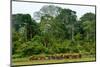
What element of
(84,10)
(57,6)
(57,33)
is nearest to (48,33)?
(57,33)

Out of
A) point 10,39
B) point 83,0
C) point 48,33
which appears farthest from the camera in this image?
point 83,0

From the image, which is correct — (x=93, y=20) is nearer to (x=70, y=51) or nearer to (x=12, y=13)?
(x=70, y=51)

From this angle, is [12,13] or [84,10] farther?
[84,10]

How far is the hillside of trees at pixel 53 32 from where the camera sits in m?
2.33

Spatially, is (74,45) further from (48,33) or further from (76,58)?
(48,33)

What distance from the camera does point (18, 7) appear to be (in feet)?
7.59

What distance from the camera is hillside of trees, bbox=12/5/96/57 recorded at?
7.65 feet

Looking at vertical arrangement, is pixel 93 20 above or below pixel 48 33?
above

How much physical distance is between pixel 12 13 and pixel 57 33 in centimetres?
60

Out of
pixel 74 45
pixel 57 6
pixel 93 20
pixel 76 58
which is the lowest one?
pixel 76 58

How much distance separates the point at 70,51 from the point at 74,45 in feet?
0.31

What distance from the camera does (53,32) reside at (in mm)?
2475

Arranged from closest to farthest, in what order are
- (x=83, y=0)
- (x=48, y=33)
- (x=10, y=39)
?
(x=10, y=39) < (x=48, y=33) < (x=83, y=0)

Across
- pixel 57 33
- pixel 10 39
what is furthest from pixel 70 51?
pixel 10 39
